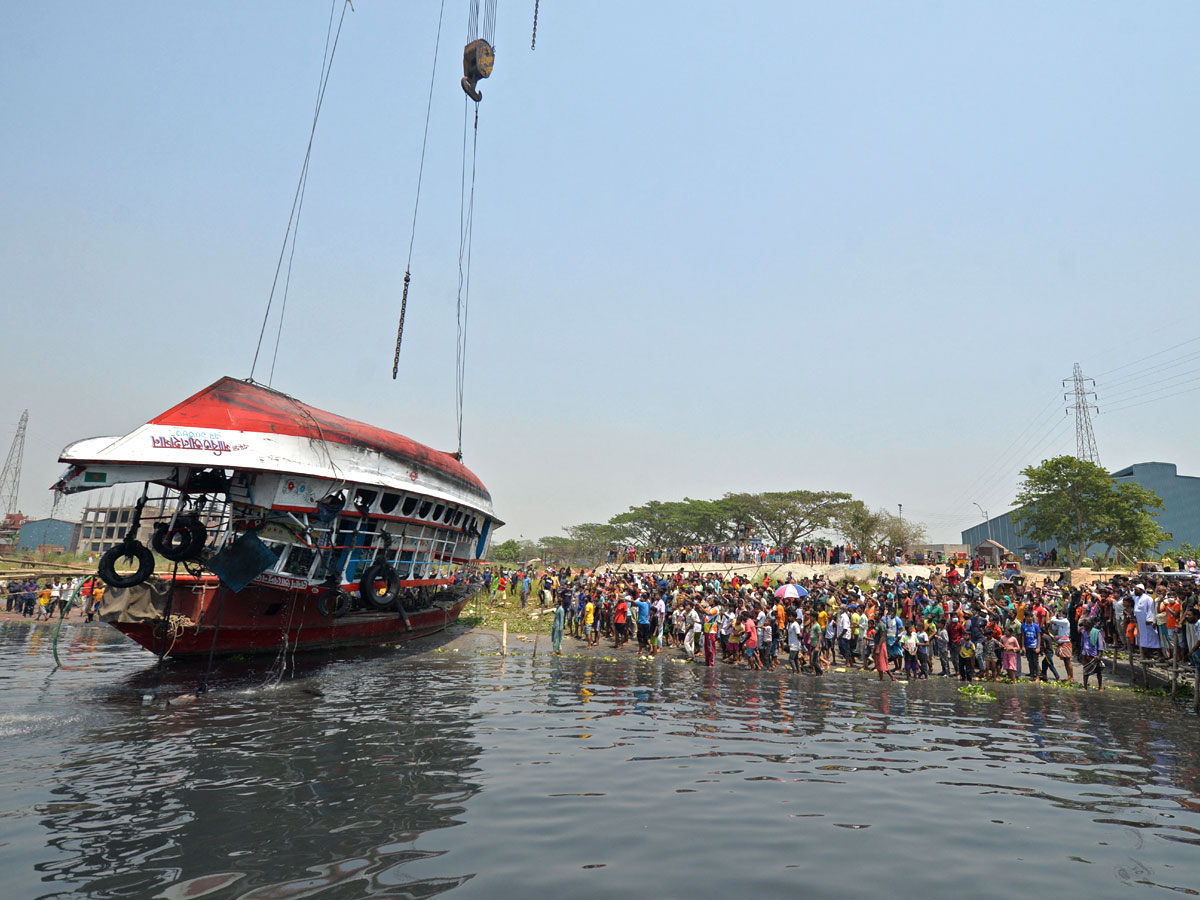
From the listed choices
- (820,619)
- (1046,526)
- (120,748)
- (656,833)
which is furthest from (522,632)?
(1046,526)

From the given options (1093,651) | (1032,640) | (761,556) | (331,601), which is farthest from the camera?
(761,556)

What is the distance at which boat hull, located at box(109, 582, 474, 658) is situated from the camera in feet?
60.3

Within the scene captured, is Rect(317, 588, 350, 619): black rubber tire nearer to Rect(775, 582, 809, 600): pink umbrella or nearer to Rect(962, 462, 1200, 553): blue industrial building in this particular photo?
Rect(775, 582, 809, 600): pink umbrella

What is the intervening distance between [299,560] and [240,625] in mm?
2271

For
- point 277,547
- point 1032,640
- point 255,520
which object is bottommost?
point 1032,640

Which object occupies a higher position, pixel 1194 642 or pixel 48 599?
pixel 1194 642

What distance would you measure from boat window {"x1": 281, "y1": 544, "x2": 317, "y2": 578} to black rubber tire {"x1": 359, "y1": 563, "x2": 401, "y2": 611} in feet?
7.47

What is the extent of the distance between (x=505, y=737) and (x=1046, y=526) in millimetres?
51186

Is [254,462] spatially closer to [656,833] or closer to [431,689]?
[431,689]

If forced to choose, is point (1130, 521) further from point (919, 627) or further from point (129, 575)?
point (129, 575)

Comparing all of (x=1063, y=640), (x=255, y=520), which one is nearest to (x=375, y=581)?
(x=255, y=520)

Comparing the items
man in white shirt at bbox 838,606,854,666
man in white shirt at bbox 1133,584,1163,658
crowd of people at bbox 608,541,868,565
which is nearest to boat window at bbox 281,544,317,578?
man in white shirt at bbox 838,606,854,666

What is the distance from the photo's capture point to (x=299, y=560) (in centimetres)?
2048

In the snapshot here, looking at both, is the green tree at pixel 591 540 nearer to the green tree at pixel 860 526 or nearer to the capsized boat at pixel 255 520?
the green tree at pixel 860 526
